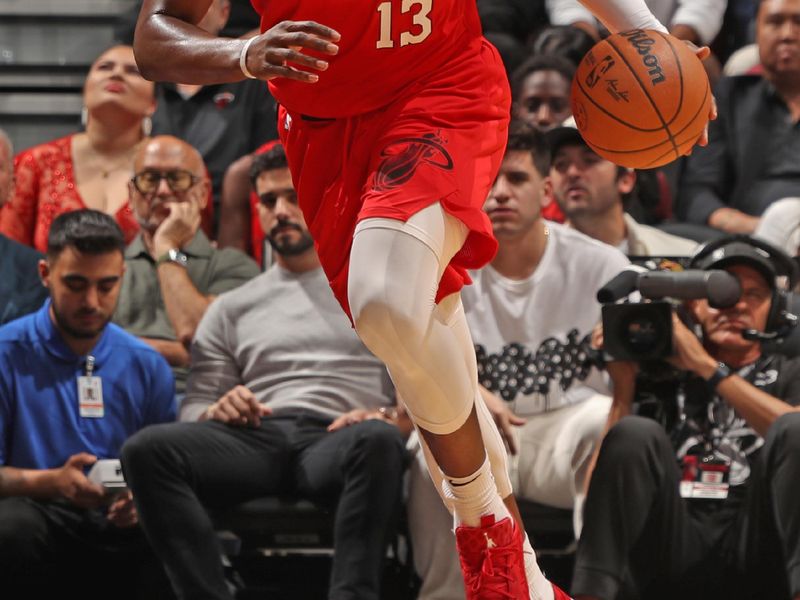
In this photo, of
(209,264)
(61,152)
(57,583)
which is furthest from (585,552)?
(61,152)

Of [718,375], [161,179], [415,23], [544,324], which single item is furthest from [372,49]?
[161,179]

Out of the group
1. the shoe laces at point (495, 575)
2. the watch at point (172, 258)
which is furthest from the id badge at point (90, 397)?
Result: the shoe laces at point (495, 575)

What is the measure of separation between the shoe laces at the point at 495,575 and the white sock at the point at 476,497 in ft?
0.25

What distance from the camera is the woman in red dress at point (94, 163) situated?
5805 mm

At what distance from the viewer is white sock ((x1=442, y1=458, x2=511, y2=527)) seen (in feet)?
9.50

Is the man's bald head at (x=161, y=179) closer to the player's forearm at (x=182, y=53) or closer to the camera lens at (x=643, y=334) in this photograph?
the camera lens at (x=643, y=334)

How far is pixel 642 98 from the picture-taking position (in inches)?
115

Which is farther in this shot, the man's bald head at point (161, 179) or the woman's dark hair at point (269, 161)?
the man's bald head at point (161, 179)

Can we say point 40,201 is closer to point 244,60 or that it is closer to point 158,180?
A: point 158,180

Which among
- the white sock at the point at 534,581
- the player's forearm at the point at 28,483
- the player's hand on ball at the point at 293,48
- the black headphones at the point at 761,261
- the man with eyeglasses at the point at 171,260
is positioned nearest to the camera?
the player's hand on ball at the point at 293,48

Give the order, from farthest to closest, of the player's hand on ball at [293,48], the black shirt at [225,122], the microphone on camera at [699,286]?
the black shirt at [225,122]
the microphone on camera at [699,286]
the player's hand on ball at [293,48]

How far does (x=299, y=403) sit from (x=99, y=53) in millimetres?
3601

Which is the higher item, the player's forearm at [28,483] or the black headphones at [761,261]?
the black headphones at [761,261]

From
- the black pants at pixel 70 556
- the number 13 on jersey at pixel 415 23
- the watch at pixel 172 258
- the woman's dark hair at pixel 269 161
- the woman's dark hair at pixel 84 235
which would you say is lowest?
the black pants at pixel 70 556
